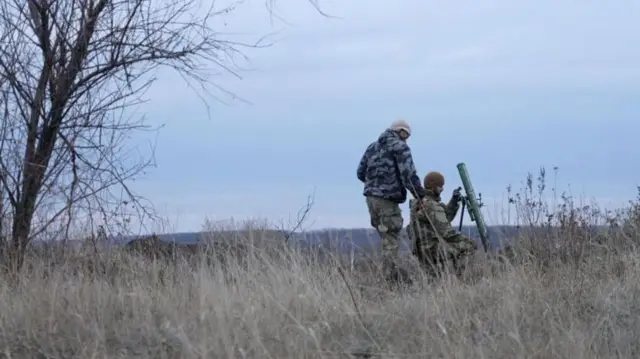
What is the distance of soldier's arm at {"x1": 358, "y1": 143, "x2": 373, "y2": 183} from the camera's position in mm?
10070

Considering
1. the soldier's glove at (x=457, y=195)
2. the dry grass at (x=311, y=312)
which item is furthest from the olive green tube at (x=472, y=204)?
the dry grass at (x=311, y=312)

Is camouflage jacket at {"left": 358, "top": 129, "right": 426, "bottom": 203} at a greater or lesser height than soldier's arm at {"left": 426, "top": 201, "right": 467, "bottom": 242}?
greater

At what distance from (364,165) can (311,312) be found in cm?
399

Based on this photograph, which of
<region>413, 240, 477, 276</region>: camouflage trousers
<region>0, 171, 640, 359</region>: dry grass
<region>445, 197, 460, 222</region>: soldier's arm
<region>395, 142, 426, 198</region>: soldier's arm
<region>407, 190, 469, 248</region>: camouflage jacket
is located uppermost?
<region>395, 142, 426, 198</region>: soldier's arm

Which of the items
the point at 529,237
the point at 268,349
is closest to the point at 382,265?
the point at 529,237

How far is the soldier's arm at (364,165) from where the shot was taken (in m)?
10.1

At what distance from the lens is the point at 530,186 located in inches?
382

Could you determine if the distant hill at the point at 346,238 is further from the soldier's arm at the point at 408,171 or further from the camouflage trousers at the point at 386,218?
the soldier's arm at the point at 408,171

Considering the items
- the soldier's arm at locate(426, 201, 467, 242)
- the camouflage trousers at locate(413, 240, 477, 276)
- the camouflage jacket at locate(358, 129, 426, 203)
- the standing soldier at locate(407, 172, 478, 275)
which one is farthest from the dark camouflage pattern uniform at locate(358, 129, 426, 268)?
the camouflage trousers at locate(413, 240, 477, 276)

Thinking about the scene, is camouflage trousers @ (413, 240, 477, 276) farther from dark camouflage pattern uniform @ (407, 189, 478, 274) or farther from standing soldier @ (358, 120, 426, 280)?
standing soldier @ (358, 120, 426, 280)

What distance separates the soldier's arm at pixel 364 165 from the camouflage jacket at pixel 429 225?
83 centimetres

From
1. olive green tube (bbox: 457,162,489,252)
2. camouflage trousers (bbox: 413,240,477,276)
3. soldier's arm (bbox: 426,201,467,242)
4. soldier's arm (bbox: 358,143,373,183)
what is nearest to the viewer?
camouflage trousers (bbox: 413,240,477,276)

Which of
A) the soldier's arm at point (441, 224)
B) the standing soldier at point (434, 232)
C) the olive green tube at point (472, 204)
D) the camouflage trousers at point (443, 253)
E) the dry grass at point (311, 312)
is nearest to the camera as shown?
the dry grass at point (311, 312)

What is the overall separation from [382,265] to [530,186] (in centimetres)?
188
